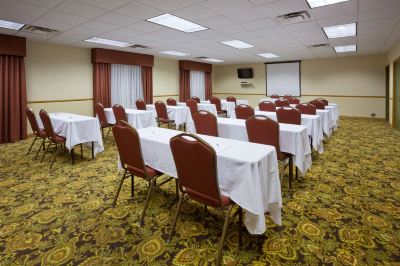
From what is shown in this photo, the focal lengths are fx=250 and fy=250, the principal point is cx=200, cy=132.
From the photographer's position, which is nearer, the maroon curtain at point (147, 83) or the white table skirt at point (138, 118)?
the white table skirt at point (138, 118)

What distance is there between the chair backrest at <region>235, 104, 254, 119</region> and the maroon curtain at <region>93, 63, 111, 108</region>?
5057mm

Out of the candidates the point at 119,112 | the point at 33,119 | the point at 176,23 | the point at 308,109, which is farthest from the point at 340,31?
the point at 33,119

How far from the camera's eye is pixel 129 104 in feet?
30.3

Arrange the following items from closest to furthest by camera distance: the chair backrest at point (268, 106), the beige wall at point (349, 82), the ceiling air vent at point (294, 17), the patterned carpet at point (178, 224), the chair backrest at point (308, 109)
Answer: the patterned carpet at point (178, 224) < the ceiling air vent at point (294, 17) < the chair backrest at point (308, 109) < the chair backrest at point (268, 106) < the beige wall at point (349, 82)

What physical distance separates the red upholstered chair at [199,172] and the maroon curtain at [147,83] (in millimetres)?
8080

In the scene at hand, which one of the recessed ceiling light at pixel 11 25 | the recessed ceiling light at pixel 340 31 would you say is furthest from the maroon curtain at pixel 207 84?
the recessed ceiling light at pixel 11 25

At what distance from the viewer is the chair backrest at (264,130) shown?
2.94 m

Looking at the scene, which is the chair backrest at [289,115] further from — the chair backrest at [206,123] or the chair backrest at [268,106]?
the chair backrest at [268,106]

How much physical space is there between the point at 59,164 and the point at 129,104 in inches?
207

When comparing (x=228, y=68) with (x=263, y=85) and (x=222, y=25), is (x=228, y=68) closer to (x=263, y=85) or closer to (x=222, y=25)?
(x=263, y=85)

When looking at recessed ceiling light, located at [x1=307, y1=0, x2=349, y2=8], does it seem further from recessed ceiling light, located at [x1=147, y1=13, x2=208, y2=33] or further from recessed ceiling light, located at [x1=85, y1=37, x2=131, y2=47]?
recessed ceiling light, located at [x1=85, y1=37, x2=131, y2=47]

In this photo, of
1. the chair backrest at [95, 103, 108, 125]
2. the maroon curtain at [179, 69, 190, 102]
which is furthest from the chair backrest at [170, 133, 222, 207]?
the maroon curtain at [179, 69, 190, 102]

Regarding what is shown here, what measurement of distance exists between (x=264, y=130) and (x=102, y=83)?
21.5 ft

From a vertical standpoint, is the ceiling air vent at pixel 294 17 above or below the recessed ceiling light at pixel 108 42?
below
